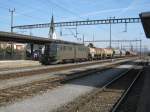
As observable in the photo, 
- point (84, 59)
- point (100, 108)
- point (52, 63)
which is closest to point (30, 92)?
point (100, 108)

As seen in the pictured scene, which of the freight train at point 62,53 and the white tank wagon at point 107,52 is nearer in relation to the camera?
the freight train at point 62,53

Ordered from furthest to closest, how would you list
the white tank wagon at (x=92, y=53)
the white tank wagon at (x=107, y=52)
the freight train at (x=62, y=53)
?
1. the white tank wagon at (x=107, y=52)
2. the white tank wagon at (x=92, y=53)
3. the freight train at (x=62, y=53)

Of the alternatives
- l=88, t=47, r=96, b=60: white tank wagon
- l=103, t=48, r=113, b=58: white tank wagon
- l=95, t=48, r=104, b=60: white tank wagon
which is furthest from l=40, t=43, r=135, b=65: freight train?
l=103, t=48, r=113, b=58: white tank wagon

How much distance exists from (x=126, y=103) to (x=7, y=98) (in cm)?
469

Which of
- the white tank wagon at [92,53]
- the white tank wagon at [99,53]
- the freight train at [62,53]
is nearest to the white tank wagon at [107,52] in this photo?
the white tank wagon at [99,53]

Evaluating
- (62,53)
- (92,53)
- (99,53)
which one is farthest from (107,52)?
(62,53)

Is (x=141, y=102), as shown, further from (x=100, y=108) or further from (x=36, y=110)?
(x=36, y=110)

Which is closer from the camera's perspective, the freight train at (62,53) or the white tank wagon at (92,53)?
the freight train at (62,53)

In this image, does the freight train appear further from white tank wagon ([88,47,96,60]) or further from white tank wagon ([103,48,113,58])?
white tank wagon ([103,48,113,58])

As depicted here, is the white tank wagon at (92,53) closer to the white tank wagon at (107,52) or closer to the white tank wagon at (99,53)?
the white tank wagon at (99,53)

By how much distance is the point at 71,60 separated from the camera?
54.8 metres

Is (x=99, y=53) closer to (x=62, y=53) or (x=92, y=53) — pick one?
(x=92, y=53)

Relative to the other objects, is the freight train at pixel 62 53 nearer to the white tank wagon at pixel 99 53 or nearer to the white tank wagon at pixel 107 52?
the white tank wagon at pixel 99 53

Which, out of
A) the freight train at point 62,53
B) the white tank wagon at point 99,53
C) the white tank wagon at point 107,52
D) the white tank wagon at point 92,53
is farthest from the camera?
the white tank wagon at point 107,52
